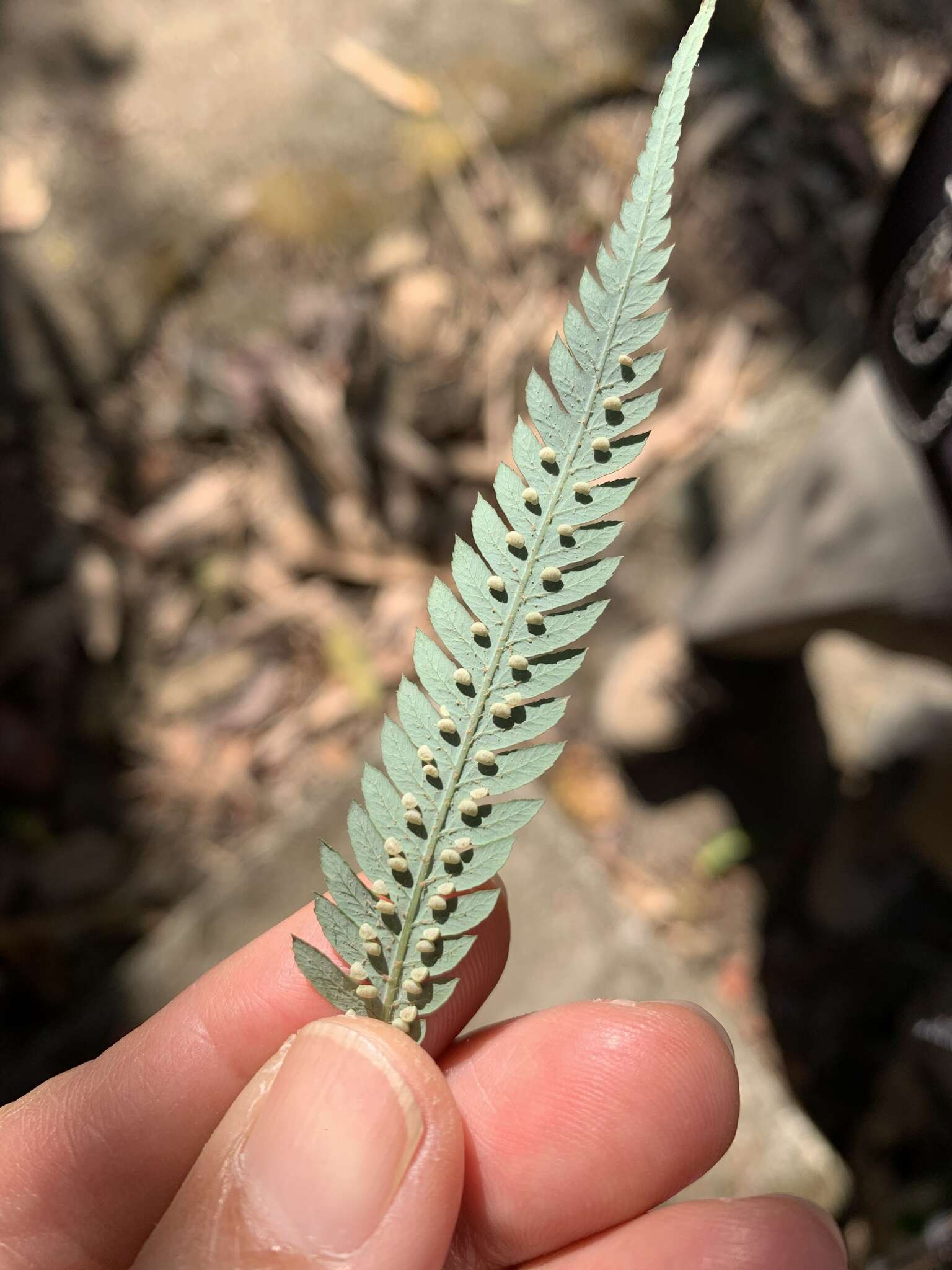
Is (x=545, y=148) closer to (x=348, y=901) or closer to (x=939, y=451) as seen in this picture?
(x=939, y=451)

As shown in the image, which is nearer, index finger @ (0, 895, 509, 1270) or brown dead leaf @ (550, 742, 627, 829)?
index finger @ (0, 895, 509, 1270)

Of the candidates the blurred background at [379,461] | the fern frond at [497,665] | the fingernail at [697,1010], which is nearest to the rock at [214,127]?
the blurred background at [379,461]

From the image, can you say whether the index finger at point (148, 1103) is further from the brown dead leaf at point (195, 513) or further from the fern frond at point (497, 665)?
the brown dead leaf at point (195, 513)

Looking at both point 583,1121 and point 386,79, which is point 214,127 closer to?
point 386,79

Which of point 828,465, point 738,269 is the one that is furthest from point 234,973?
point 738,269

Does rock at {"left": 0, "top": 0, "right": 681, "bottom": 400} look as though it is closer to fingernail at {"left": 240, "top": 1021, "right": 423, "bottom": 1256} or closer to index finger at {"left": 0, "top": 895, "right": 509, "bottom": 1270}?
index finger at {"left": 0, "top": 895, "right": 509, "bottom": 1270}

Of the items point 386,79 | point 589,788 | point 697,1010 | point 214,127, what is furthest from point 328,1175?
point 386,79

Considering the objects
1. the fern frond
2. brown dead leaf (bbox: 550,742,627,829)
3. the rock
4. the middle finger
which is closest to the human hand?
the middle finger
